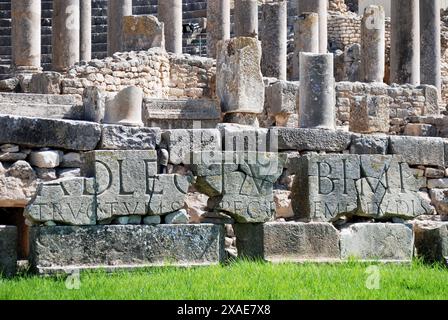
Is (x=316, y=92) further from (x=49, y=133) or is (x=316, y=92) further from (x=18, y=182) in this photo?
(x=18, y=182)

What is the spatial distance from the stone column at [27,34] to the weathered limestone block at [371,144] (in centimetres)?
1267

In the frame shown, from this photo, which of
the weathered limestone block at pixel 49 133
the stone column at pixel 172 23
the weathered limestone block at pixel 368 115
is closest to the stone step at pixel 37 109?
the weathered limestone block at pixel 49 133

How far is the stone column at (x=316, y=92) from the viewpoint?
16.8 m

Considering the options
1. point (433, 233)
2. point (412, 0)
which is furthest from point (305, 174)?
point (412, 0)

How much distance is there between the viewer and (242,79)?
18.2 m

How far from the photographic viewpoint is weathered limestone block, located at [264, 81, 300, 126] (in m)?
20.3

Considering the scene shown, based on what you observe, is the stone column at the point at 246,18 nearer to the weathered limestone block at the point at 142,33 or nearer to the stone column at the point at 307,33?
the stone column at the point at 307,33

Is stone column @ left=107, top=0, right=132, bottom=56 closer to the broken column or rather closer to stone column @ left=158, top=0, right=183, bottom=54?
stone column @ left=158, top=0, right=183, bottom=54

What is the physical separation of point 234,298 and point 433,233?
389cm

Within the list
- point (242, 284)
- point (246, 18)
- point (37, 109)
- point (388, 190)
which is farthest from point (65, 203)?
point (246, 18)

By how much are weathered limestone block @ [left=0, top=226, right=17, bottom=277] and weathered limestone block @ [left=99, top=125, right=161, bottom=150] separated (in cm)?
180

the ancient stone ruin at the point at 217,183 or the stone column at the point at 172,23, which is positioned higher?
the stone column at the point at 172,23

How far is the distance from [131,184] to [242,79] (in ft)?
22.0

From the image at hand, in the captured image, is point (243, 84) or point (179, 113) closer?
point (243, 84)
